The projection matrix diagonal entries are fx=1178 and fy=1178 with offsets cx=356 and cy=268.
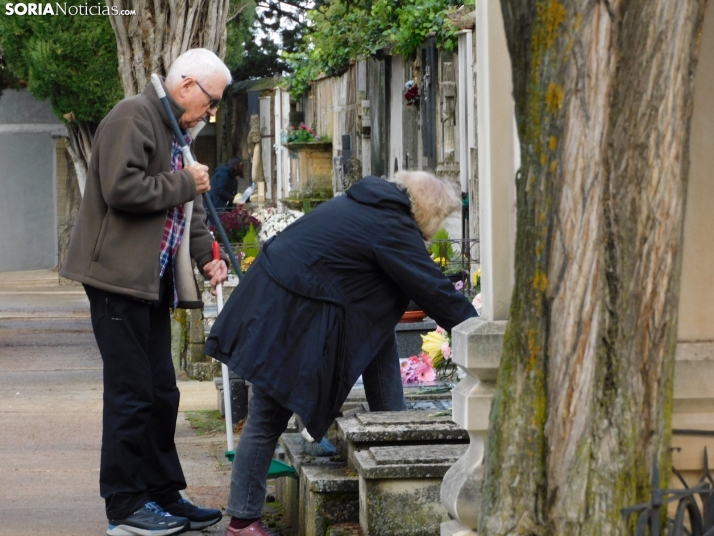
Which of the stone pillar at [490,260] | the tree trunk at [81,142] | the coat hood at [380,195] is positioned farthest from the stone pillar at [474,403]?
the tree trunk at [81,142]

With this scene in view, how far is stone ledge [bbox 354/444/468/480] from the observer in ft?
13.3

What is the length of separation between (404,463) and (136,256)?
1276 millimetres

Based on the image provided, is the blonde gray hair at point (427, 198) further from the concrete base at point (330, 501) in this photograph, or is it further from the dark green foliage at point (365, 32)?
the dark green foliage at point (365, 32)

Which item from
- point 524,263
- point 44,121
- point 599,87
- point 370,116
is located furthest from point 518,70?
point 44,121

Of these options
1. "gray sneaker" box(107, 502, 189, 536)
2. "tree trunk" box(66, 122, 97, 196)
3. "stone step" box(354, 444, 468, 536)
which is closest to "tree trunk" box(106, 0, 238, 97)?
"gray sneaker" box(107, 502, 189, 536)

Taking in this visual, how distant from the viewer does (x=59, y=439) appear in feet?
23.1

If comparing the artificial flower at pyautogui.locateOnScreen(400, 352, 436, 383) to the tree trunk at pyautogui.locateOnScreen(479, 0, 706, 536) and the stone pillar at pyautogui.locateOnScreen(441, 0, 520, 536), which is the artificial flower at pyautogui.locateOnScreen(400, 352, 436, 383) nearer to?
the stone pillar at pyautogui.locateOnScreen(441, 0, 520, 536)

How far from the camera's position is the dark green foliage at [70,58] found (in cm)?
1778

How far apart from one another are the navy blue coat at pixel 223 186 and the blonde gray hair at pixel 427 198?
42.2 ft

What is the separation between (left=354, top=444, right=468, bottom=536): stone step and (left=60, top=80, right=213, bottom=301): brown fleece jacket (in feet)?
3.56

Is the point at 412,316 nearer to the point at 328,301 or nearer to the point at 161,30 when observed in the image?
the point at 328,301

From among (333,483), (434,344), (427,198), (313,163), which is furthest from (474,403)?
(313,163)

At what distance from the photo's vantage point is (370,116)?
1520 centimetres

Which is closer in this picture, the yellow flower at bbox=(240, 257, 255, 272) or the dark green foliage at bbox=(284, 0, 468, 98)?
the yellow flower at bbox=(240, 257, 255, 272)
